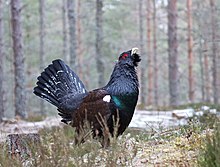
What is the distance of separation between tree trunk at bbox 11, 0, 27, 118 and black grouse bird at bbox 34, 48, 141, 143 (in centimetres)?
826

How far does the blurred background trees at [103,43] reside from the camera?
16609 millimetres

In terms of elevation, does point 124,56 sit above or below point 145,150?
above

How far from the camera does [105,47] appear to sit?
37.6 m

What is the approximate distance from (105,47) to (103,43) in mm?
749

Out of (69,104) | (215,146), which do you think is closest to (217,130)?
(215,146)

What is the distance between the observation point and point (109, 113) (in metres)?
5.41

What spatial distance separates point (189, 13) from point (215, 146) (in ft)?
73.9

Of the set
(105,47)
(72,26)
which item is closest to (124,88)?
(72,26)

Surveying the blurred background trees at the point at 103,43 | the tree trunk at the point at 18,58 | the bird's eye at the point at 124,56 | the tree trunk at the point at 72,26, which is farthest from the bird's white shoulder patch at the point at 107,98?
the tree trunk at the point at 72,26

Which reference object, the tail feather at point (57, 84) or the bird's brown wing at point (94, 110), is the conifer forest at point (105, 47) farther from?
the tail feather at point (57, 84)

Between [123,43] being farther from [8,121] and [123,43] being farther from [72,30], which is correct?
[8,121]

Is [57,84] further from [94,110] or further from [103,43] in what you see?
[103,43]

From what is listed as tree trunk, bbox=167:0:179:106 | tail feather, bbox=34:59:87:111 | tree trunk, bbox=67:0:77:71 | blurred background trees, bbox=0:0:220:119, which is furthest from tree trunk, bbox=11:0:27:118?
tail feather, bbox=34:59:87:111

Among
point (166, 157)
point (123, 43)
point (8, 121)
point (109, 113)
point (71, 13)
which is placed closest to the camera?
point (166, 157)
